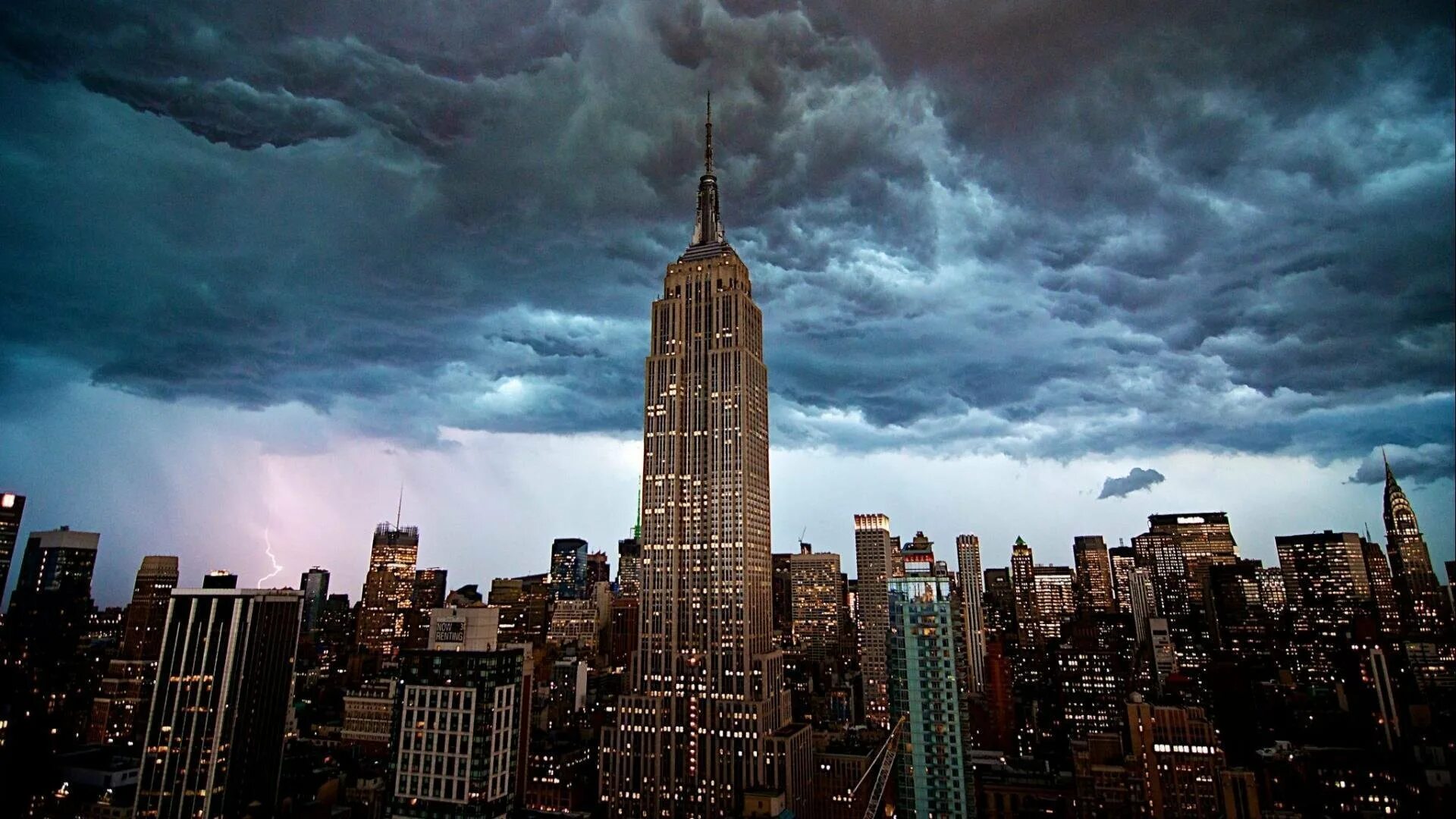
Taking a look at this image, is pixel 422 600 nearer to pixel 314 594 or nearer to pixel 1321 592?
pixel 314 594

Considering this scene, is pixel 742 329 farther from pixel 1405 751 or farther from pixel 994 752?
pixel 1405 751

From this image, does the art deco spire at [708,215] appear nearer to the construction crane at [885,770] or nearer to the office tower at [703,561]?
the office tower at [703,561]

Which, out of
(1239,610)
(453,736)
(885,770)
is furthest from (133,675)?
(1239,610)

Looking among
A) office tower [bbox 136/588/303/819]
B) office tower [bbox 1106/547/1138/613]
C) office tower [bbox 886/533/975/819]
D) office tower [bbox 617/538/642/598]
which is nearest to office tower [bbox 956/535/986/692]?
office tower [bbox 1106/547/1138/613]

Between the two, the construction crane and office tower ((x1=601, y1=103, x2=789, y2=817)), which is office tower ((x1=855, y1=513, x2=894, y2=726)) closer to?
office tower ((x1=601, y1=103, x2=789, y2=817))

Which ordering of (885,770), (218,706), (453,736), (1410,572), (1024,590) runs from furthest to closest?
(1024,590) → (218,706) → (885,770) → (1410,572) → (453,736)

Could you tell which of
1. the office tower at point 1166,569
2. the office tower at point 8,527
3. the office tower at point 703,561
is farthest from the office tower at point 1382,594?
the office tower at point 8,527
